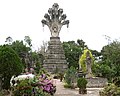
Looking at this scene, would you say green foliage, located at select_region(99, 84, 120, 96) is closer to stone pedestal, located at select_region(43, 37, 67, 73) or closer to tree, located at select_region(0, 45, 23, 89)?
tree, located at select_region(0, 45, 23, 89)

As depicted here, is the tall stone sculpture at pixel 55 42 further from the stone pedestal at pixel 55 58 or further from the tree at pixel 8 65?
the tree at pixel 8 65

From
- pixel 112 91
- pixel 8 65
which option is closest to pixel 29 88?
pixel 112 91

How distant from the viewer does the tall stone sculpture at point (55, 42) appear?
47.8 m

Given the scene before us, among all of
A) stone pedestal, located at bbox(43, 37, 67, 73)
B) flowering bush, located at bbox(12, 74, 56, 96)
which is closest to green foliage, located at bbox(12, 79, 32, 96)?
flowering bush, located at bbox(12, 74, 56, 96)

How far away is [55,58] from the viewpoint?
159 feet

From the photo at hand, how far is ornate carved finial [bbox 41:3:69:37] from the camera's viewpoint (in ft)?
163

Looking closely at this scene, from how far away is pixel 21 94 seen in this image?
542 inches

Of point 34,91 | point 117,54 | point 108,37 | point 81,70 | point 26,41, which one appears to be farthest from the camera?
point 26,41

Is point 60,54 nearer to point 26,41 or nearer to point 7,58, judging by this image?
point 26,41

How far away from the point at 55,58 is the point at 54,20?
18.7ft

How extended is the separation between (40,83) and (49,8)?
120 feet

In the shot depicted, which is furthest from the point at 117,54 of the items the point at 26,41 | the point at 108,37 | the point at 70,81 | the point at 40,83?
the point at 40,83

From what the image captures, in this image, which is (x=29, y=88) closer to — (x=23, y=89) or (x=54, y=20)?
(x=23, y=89)

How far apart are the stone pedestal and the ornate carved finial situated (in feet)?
3.94
